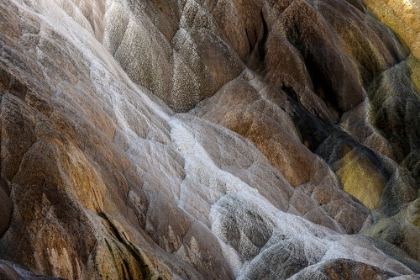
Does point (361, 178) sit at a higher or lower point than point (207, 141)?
lower

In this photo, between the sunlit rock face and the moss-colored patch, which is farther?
the moss-colored patch

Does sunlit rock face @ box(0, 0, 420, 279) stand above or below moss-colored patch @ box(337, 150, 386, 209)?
above

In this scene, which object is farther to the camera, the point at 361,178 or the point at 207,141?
the point at 361,178

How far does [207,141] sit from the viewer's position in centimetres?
1947

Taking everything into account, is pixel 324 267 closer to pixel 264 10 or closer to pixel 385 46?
pixel 264 10

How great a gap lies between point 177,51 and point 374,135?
8023 mm

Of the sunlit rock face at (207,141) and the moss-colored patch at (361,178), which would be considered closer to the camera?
the sunlit rock face at (207,141)

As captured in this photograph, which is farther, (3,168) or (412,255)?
(412,255)

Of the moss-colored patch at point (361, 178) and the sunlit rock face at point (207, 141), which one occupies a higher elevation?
the sunlit rock face at point (207, 141)

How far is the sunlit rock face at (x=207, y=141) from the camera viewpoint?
431 inches

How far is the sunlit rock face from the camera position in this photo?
10938 millimetres

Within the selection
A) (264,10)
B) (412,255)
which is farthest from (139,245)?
(264,10)

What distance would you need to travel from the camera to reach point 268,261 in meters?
14.7

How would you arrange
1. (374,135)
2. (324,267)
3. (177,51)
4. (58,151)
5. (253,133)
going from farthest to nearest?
(374,135) < (177,51) < (253,133) < (324,267) < (58,151)
